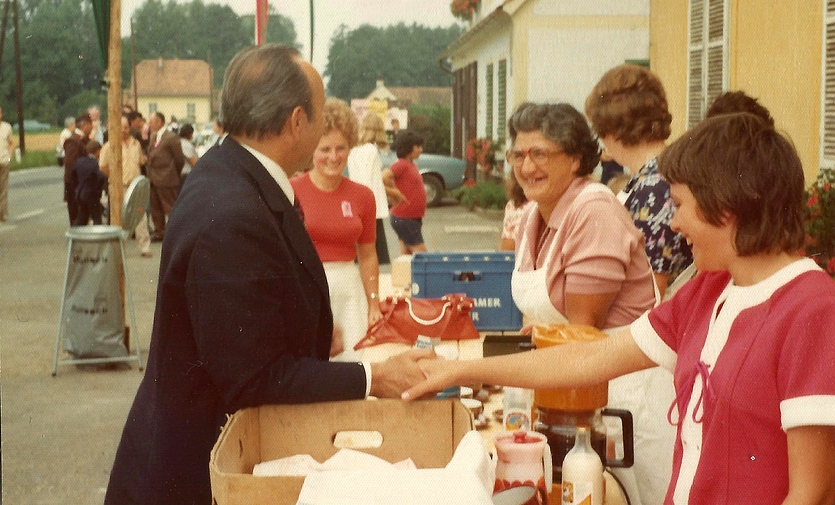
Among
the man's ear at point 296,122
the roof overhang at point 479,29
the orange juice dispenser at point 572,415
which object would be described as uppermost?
the roof overhang at point 479,29

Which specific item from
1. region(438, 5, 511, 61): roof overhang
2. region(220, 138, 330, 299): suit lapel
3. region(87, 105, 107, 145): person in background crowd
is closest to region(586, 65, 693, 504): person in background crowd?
region(220, 138, 330, 299): suit lapel

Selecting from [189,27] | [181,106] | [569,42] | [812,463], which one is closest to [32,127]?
[189,27]

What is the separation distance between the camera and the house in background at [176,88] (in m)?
82.3

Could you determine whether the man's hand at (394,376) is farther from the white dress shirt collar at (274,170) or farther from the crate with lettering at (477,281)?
the crate with lettering at (477,281)

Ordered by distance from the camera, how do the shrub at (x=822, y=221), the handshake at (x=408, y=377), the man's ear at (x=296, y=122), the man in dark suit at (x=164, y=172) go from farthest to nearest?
the man in dark suit at (x=164, y=172) → the shrub at (x=822, y=221) → the man's ear at (x=296, y=122) → the handshake at (x=408, y=377)

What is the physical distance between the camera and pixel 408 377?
2422mm

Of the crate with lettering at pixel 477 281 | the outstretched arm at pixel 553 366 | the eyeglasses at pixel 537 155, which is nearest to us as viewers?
the outstretched arm at pixel 553 366

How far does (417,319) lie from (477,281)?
57cm

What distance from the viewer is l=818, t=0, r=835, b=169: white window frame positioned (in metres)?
8.48

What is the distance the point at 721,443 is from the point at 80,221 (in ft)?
54.0

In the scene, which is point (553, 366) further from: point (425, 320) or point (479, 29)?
point (479, 29)

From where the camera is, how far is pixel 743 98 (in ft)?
14.0

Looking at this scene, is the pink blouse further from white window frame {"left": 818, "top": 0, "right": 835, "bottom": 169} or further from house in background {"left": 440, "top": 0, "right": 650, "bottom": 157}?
house in background {"left": 440, "top": 0, "right": 650, "bottom": 157}

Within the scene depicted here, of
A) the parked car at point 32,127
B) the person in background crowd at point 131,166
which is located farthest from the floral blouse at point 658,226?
the parked car at point 32,127
